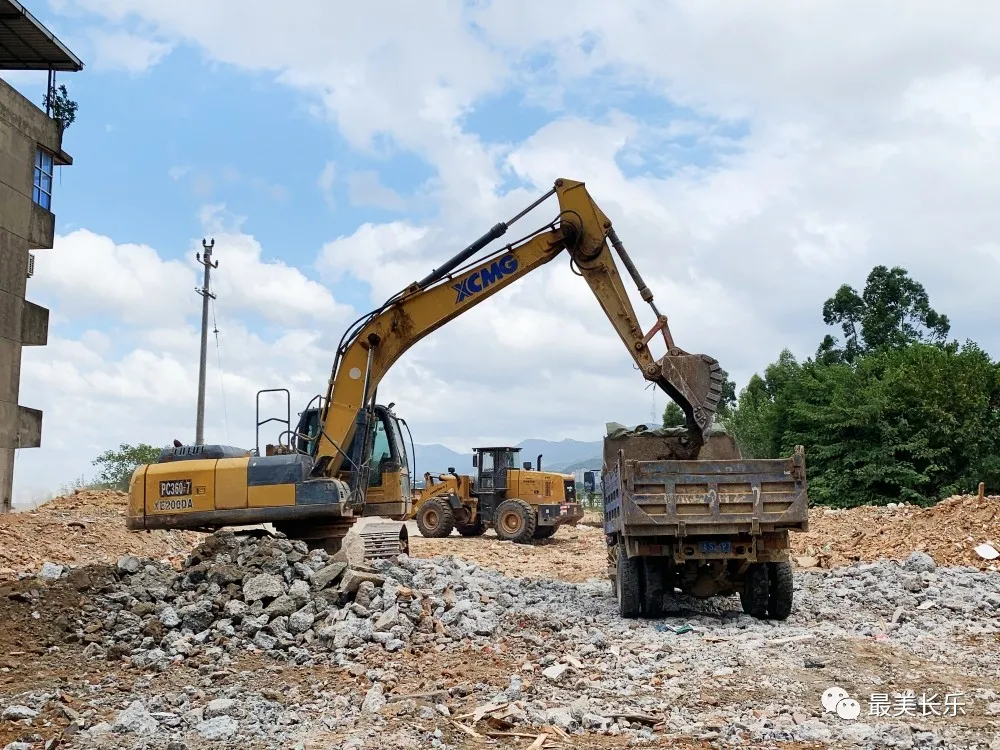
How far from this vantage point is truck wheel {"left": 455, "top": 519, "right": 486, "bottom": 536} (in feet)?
74.9

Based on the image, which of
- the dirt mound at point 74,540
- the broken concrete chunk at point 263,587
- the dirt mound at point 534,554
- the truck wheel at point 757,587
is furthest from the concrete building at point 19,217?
the truck wheel at point 757,587

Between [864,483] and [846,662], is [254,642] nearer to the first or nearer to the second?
[846,662]

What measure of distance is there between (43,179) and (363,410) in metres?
17.9

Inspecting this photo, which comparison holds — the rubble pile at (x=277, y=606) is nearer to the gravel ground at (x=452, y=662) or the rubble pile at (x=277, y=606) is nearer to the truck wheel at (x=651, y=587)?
the gravel ground at (x=452, y=662)

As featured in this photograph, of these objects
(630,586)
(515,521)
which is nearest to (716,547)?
(630,586)

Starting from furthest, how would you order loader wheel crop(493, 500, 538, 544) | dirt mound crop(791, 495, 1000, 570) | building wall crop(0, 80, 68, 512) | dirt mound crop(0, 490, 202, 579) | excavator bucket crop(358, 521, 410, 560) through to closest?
building wall crop(0, 80, 68, 512) → loader wheel crop(493, 500, 538, 544) → dirt mound crop(0, 490, 202, 579) → dirt mound crop(791, 495, 1000, 570) → excavator bucket crop(358, 521, 410, 560)

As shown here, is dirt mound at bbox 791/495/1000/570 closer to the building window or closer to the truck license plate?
the truck license plate

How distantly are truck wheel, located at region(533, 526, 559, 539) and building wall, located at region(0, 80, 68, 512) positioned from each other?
1283 centimetres

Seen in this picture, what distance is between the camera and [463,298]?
38.7 ft

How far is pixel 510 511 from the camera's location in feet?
71.4

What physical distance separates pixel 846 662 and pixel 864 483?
2489 centimetres

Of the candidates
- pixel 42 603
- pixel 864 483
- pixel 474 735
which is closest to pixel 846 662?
pixel 474 735

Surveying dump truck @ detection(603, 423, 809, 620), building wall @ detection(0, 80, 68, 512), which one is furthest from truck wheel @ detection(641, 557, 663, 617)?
building wall @ detection(0, 80, 68, 512)

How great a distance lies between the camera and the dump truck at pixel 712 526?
934 centimetres
